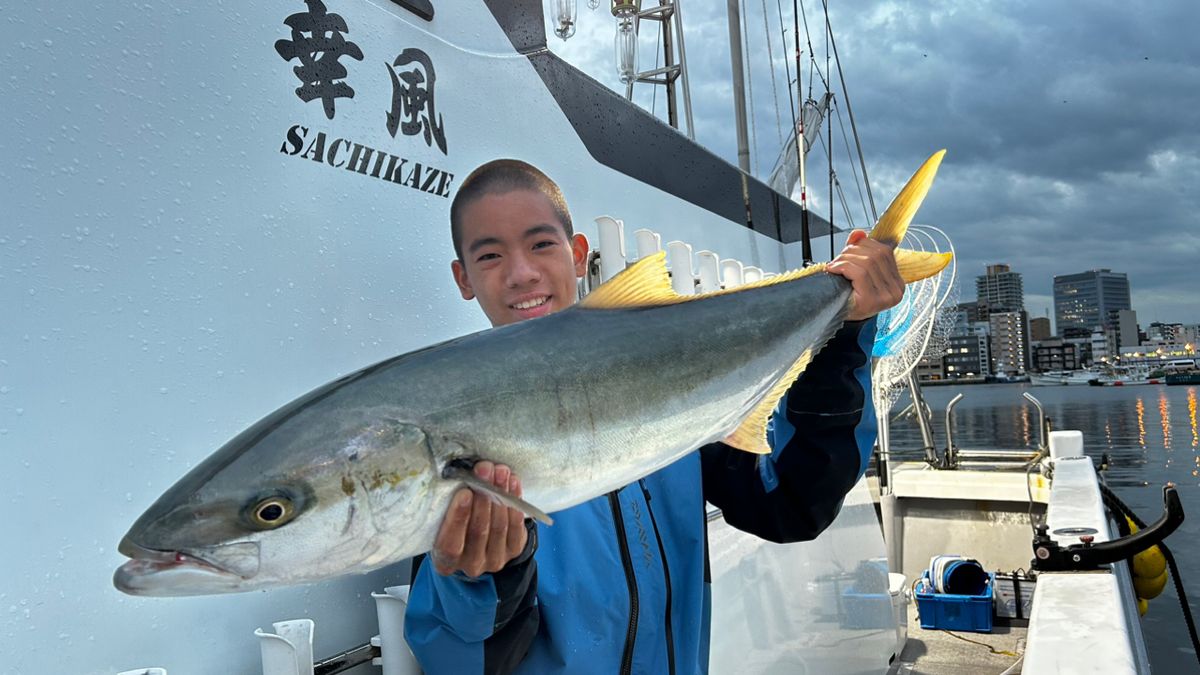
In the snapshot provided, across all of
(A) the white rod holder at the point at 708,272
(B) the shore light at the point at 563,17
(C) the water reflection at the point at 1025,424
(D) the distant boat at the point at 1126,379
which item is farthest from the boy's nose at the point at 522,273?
(D) the distant boat at the point at 1126,379

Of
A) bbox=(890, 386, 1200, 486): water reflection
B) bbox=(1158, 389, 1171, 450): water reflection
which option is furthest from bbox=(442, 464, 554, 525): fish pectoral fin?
bbox=(1158, 389, 1171, 450): water reflection

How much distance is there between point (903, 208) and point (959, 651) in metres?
5.89

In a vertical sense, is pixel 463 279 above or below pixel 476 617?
above

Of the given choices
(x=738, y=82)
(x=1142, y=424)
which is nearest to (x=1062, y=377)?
(x=1142, y=424)

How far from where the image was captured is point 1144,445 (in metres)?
36.9

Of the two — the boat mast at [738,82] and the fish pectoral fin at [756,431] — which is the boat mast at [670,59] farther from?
the fish pectoral fin at [756,431]

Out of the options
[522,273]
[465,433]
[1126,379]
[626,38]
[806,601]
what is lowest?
[1126,379]

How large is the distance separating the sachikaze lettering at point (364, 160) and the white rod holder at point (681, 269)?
4.72ft

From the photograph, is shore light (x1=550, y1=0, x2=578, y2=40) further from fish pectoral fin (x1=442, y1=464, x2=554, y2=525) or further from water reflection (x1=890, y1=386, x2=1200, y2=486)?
water reflection (x1=890, y1=386, x2=1200, y2=486)

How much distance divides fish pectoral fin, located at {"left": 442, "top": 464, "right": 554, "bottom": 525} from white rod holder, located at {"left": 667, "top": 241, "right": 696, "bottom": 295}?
279 centimetres

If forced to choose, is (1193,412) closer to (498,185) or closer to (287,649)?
(498,185)

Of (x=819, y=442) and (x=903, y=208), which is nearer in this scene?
(x=903, y=208)

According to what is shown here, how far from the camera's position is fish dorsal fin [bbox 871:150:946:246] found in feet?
6.56

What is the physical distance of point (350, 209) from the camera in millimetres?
2520
